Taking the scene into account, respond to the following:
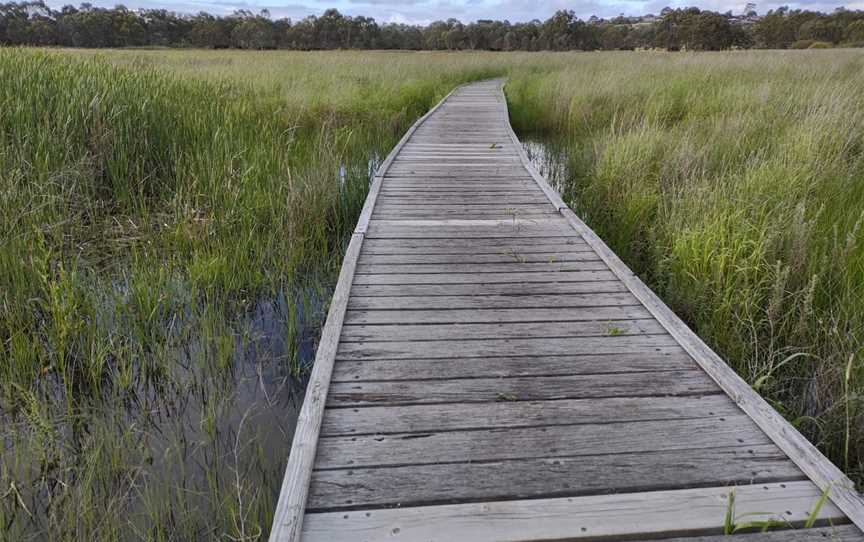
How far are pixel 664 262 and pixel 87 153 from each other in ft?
14.9

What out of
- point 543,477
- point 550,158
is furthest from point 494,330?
point 550,158

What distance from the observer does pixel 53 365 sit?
2574mm

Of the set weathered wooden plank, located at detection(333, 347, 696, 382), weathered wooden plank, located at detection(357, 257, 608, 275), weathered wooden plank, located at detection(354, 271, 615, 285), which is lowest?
weathered wooden plank, located at detection(333, 347, 696, 382)

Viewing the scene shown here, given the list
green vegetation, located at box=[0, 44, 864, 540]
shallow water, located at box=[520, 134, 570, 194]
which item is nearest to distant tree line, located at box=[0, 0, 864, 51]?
shallow water, located at box=[520, 134, 570, 194]

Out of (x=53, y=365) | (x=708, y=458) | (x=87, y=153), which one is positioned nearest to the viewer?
(x=708, y=458)

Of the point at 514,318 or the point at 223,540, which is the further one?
the point at 514,318

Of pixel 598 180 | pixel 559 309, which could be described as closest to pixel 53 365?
pixel 559 309

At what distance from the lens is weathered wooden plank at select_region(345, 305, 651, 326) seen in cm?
267

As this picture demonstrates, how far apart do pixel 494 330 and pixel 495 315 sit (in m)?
0.17

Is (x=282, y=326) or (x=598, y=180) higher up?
(x=598, y=180)

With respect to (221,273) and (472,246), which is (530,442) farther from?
(221,273)

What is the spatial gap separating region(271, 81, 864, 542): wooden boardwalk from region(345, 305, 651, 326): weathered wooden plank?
11 millimetres

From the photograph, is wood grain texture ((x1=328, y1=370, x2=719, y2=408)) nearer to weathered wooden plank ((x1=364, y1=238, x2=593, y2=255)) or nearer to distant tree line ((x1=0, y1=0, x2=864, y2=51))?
weathered wooden plank ((x1=364, y1=238, x2=593, y2=255))

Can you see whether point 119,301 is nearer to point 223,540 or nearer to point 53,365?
point 53,365
